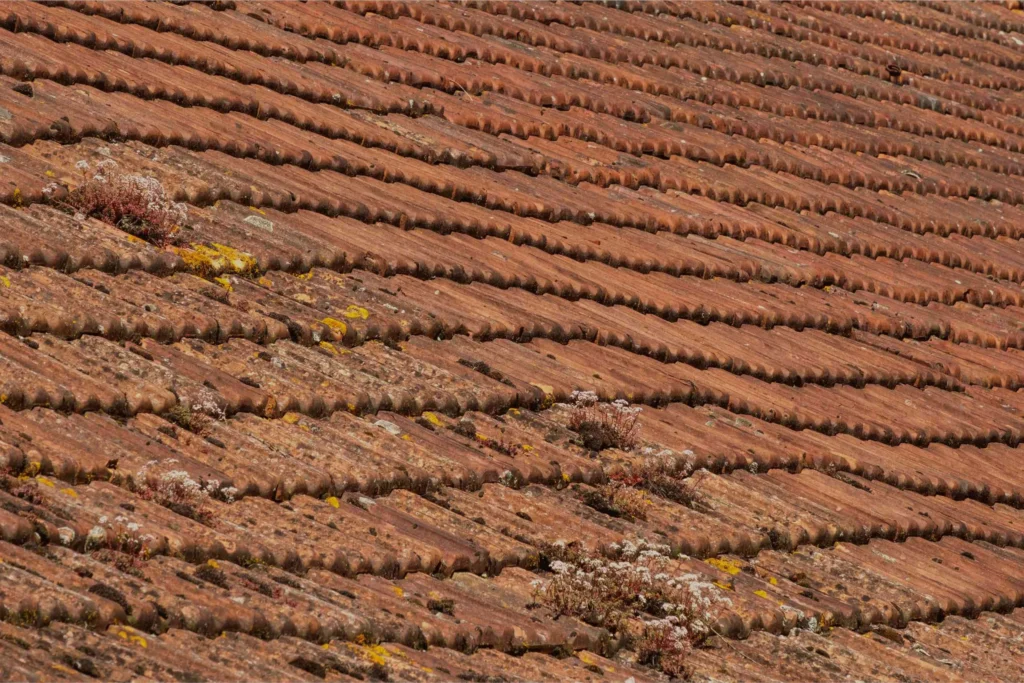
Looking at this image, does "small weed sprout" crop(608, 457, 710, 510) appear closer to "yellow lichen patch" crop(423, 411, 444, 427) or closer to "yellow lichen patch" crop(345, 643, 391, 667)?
"yellow lichen patch" crop(423, 411, 444, 427)

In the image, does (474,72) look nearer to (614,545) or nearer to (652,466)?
(652,466)

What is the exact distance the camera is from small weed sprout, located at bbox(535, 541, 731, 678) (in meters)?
4.17

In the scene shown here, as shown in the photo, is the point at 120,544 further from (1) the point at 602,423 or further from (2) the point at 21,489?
(1) the point at 602,423

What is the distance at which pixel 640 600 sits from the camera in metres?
4.34

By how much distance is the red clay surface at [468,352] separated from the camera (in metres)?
3.75

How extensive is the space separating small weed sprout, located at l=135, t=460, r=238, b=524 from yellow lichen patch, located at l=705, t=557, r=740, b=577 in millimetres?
1691

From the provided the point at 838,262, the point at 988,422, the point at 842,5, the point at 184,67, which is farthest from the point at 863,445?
the point at 842,5

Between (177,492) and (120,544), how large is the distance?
0.32 m

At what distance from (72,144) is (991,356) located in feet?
15.3

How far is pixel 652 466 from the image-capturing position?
16.6 ft

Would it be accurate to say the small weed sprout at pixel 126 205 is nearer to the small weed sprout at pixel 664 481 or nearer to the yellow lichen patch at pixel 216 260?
the yellow lichen patch at pixel 216 260

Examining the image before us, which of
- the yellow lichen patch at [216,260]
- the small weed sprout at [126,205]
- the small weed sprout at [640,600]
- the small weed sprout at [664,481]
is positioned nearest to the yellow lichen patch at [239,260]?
the yellow lichen patch at [216,260]

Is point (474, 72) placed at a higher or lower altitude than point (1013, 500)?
higher

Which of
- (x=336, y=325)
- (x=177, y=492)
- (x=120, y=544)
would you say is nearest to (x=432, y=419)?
Answer: (x=336, y=325)
